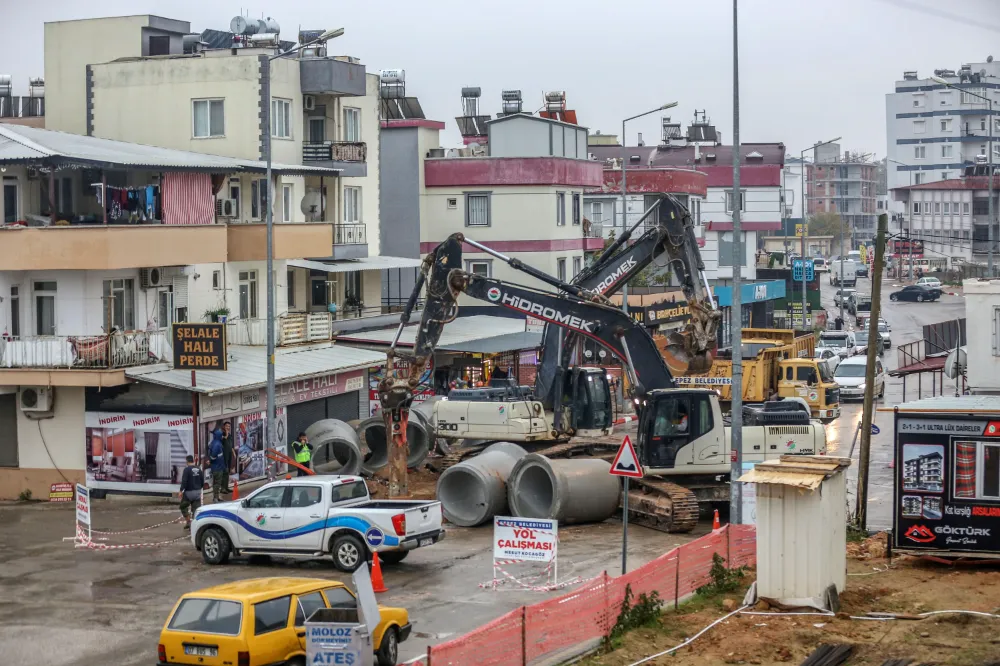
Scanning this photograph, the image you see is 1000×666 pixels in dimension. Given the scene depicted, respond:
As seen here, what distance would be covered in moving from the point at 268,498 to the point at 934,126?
16827 centimetres

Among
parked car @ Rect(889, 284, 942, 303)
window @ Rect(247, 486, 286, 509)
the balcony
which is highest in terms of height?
the balcony

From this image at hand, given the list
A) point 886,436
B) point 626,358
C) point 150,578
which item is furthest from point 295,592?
point 886,436

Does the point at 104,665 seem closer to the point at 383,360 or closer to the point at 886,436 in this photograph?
the point at 383,360

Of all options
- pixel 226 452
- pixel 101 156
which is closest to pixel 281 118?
pixel 101 156

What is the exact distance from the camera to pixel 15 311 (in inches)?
1346

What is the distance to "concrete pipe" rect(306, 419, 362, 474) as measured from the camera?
117 feet

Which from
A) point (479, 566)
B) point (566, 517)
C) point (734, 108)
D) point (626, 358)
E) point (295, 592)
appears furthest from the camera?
point (626, 358)

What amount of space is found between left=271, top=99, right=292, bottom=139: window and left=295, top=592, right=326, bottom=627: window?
28542 mm

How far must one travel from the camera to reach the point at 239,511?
25.1 metres

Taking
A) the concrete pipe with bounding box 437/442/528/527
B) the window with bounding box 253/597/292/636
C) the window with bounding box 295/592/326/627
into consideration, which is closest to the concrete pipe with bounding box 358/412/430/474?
the concrete pipe with bounding box 437/442/528/527

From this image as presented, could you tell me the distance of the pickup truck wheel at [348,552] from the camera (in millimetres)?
23969

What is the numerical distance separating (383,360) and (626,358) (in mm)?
12153

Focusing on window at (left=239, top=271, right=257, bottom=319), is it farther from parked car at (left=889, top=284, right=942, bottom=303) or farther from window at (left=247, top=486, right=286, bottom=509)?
parked car at (left=889, top=284, right=942, bottom=303)

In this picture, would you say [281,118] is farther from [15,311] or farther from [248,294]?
[15,311]
